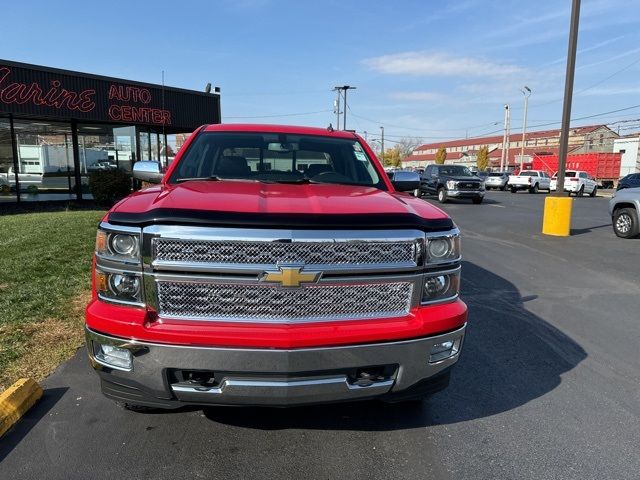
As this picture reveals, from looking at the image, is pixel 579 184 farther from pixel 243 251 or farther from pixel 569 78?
pixel 243 251

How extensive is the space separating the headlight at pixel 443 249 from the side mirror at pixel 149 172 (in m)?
2.49

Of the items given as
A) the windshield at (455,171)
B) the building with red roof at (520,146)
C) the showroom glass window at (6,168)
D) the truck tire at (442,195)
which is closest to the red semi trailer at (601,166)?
the building with red roof at (520,146)

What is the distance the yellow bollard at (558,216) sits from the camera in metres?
11.6

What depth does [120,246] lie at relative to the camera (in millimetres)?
2438

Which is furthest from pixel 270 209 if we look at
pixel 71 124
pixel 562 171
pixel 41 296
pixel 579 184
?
pixel 579 184

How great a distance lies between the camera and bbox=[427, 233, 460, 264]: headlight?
2595 millimetres

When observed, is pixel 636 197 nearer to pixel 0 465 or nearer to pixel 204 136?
pixel 204 136

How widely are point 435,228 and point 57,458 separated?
94.7 inches

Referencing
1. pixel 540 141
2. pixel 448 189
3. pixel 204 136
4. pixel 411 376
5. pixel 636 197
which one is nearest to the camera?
pixel 411 376

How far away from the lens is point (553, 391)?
3.58 metres

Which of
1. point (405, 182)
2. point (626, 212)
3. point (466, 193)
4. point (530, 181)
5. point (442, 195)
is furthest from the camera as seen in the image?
point (530, 181)

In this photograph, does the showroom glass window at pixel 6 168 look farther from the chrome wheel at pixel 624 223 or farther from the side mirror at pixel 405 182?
the chrome wheel at pixel 624 223

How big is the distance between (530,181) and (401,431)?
36.0m

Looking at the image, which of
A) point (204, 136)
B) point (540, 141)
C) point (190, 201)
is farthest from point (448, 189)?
point (540, 141)
